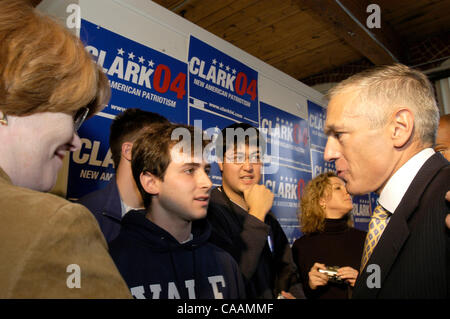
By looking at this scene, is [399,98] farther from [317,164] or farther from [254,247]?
[317,164]

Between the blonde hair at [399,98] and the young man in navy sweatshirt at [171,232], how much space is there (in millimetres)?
716

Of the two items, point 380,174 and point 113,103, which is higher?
point 113,103

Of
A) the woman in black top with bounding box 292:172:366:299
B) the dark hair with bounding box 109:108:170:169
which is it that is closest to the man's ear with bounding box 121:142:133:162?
the dark hair with bounding box 109:108:170:169

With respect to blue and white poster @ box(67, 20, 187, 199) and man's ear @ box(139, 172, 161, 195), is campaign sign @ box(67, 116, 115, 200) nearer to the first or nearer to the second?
blue and white poster @ box(67, 20, 187, 199)

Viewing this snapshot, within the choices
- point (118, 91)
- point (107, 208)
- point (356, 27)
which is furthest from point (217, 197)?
point (356, 27)

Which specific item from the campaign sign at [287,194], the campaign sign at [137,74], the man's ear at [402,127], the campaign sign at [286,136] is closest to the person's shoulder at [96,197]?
the campaign sign at [137,74]

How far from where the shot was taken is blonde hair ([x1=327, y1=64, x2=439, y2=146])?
1086 mm

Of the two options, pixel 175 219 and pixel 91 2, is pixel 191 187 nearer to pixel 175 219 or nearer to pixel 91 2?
pixel 175 219

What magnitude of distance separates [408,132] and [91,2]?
1.59 meters

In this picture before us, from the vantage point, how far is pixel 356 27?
10.1 ft

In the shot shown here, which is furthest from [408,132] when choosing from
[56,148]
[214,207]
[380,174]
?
[214,207]

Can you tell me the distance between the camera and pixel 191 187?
145cm

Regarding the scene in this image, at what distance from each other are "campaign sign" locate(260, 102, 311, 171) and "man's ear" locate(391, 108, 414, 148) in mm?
1898

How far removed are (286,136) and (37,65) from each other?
2.82 metres
